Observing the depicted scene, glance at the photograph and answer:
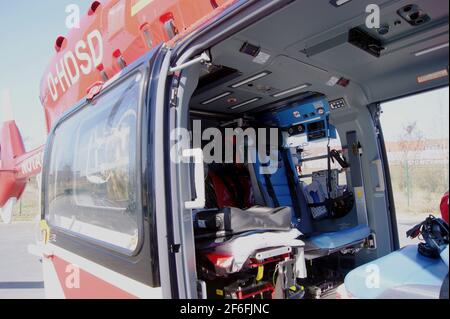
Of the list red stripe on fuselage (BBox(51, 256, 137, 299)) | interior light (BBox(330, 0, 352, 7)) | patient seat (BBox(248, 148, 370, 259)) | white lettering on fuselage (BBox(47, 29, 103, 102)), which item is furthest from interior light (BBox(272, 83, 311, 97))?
red stripe on fuselage (BBox(51, 256, 137, 299))

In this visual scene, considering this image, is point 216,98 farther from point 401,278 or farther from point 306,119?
point 401,278

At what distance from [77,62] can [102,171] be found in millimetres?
1828

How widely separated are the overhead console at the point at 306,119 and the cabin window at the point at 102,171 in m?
2.50

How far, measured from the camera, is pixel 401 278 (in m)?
1.67

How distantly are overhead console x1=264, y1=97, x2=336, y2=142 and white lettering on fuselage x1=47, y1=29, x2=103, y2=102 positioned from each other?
2262 millimetres

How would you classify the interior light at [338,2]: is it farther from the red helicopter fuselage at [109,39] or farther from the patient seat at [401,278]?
the patient seat at [401,278]

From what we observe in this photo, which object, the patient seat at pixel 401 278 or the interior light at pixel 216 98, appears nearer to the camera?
the patient seat at pixel 401 278

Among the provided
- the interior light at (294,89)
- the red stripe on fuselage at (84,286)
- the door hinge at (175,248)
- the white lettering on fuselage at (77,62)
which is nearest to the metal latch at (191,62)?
the door hinge at (175,248)

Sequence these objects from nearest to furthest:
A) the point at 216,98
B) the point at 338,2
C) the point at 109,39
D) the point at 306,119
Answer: the point at 338,2
the point at 109,39
the point at 216,98
the point at 306,119

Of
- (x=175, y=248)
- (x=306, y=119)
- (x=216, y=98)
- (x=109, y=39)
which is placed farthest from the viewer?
(x=306, y=119)

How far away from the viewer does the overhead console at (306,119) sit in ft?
13.0

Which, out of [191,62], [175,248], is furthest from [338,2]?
[175,248]

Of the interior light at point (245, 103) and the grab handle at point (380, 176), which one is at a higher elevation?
the interior light at point (245, 103)

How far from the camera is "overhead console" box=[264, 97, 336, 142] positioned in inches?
156
